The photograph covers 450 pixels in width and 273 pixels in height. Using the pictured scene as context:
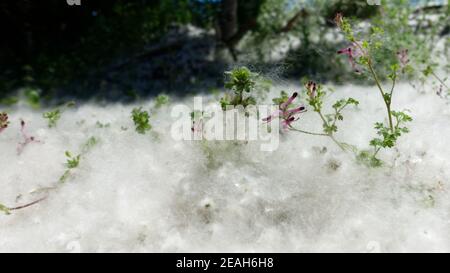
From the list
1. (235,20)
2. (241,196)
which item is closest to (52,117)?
(241,196)

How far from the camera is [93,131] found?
433 centimetres

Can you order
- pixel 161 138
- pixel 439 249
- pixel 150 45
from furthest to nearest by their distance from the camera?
pixel 150 45, pixel 161 138, pixel 439 249

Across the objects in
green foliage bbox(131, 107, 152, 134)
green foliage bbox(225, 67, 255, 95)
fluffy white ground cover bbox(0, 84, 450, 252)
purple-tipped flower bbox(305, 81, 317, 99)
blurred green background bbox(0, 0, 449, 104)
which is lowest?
fluffy white ground cover bbox(0, 84, 450, 252)

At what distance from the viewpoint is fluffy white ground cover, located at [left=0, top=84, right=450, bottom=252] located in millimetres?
2727

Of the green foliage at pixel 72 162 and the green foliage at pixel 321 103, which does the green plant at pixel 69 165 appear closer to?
the green foliage at pixel 72 162

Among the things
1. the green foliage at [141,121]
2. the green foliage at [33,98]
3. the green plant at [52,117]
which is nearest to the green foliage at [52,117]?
the green plant at [52,117]

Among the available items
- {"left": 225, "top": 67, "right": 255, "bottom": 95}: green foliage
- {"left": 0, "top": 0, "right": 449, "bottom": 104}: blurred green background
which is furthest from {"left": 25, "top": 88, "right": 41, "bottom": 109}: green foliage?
{"left": 225, "top": 67, "right": 255, "bottom": 95}: green foliage

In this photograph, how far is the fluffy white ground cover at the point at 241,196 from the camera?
8.95ft

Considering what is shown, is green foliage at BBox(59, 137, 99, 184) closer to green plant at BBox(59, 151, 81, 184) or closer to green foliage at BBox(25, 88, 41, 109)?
green plant at BBox(59, 151, 81, 184)

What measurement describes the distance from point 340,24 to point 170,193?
166cm

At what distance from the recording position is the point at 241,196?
3053 millimetres
